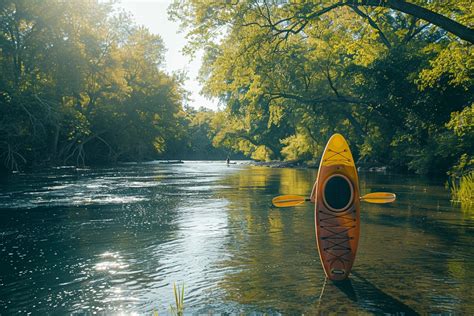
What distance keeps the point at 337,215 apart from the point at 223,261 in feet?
7.04

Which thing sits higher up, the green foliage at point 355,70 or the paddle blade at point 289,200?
the green foliage at point 355,70

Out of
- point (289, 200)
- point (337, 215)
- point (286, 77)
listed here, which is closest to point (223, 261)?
point (289, 200)

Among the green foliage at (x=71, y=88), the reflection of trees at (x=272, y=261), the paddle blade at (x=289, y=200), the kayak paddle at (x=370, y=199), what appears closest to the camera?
the reflection of trees at (x=272, y=261)

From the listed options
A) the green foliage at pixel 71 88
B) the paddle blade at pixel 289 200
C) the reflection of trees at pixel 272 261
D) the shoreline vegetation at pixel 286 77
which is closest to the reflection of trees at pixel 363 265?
the reflection of trees at pixel 272 261

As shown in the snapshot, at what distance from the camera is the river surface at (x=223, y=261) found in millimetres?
5355

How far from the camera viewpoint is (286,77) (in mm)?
35562

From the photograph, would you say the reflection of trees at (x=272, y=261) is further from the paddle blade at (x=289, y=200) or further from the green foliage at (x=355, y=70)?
the green foliage at (x=355, y=70)

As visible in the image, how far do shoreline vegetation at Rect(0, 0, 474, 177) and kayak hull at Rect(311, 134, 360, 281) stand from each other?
10997mm

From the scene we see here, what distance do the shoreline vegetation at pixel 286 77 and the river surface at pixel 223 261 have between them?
8.63m

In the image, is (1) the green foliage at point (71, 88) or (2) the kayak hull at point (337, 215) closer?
(2) the kayak hull at point (337, 215)

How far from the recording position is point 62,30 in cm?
3484

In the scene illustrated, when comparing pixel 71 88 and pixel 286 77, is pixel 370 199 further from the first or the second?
pixel 71 88

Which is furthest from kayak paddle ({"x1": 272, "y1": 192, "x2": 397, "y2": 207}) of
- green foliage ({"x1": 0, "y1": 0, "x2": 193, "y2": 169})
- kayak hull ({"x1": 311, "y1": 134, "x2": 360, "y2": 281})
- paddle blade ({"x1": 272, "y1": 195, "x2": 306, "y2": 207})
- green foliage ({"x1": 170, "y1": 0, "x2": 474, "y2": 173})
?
green foliage ({"x1": 0, "y1": 0, "x2": 193, "y2": 169})

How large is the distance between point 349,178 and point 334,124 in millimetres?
32528
